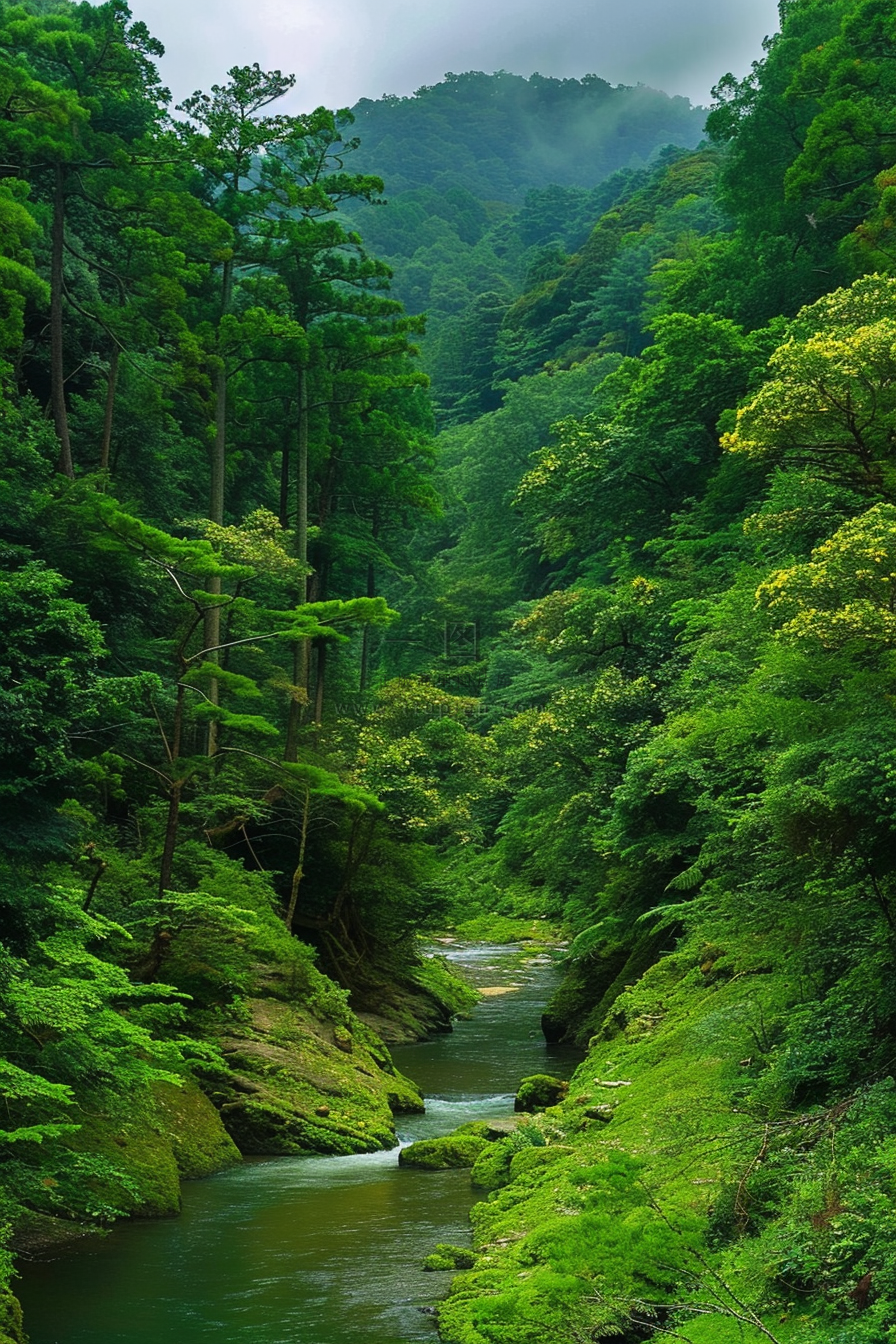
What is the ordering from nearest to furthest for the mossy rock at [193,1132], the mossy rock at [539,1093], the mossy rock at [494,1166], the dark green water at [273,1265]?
the dark green water at [273,1265], the mossy rock at [494,1166], the mossy rock at [193,1132], the mossy rock at [539,1093]

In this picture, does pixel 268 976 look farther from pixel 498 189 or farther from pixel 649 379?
pixel 498 189

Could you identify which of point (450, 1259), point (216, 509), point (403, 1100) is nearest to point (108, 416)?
point (216, 509)

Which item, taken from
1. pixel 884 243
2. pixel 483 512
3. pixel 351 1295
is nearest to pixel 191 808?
pixel 351 1295

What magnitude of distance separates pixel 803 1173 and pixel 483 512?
5428cm

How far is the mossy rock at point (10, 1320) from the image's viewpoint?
328 inches

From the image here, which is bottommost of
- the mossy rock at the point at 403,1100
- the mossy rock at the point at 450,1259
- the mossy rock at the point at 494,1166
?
the mossy rock at the point at 403,1100

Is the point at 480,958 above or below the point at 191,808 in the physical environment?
below

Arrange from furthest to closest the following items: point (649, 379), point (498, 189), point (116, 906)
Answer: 1. point (498, 189)
2. point (649, 379)
3. point (116, 906)

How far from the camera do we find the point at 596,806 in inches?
882

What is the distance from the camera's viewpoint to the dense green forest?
9.40m

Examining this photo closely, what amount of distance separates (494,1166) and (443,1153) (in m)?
1.37

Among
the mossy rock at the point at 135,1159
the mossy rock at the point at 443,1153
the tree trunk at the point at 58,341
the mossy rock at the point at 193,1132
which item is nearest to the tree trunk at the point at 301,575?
Result: the tree trunk at the point at 58,341

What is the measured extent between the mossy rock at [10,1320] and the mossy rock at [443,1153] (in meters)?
6.24

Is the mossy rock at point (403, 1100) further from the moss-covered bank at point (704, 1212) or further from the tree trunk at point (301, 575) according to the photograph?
the tree trunk at point (301, 575)
